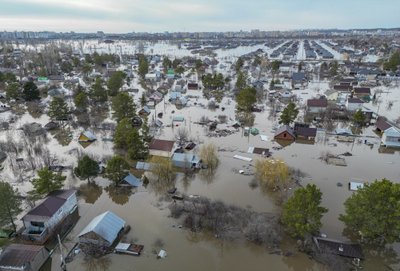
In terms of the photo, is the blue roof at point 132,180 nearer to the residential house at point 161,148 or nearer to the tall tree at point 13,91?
the residential house at point 161,148

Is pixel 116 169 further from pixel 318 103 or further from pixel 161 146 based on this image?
pixel 318 103

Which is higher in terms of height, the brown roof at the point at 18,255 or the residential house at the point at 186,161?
the residential house at the point at 186,161

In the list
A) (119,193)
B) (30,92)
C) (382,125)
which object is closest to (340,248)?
(119,193)

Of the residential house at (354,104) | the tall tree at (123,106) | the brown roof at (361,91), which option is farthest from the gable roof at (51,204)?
the brown roof at (361,91)

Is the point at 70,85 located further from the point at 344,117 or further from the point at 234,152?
the point at 344,117

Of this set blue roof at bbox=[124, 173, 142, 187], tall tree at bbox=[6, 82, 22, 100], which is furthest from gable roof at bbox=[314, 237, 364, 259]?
tall tree at bbox=[6, 82, 22, 100]

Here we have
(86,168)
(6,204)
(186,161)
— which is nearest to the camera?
(6,204)

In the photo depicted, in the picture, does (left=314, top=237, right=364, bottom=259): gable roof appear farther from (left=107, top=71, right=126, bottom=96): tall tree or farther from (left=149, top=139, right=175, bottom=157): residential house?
(left=107, top=71, right=126, bottom=96): tall tree
